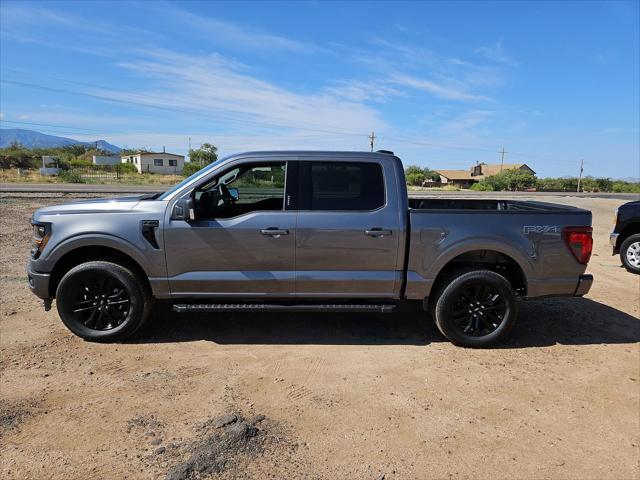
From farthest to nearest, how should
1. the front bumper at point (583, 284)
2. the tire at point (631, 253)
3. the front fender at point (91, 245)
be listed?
the tire at point (631, 253) → the front bumper at point (583, 284) → the front fender at point (91, 245)

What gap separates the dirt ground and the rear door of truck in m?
0.66

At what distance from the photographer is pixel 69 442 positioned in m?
2.90

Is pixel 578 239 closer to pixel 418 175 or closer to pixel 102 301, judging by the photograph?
pixel 102 301

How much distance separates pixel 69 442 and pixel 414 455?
7.36ft

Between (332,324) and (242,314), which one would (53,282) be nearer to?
(242,314)

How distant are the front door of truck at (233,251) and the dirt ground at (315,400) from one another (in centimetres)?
61

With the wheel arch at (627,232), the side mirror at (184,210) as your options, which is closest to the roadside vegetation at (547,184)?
the wheel arch at (627,232)

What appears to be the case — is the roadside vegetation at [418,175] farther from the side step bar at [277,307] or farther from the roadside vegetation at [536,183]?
the side step bar at [277,307]

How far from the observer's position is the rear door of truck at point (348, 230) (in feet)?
14.4

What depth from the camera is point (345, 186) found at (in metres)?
4.54

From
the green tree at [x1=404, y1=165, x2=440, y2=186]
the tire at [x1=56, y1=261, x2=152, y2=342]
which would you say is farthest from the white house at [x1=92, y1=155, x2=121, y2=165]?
the tire at [x1=56, y1=261, x2=152, y2=342]

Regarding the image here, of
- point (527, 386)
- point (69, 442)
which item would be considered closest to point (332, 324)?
point (527, 386)

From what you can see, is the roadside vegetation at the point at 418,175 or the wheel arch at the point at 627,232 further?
the roadside vegetation at the point at 418,175

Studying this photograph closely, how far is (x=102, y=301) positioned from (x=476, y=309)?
3.82m
